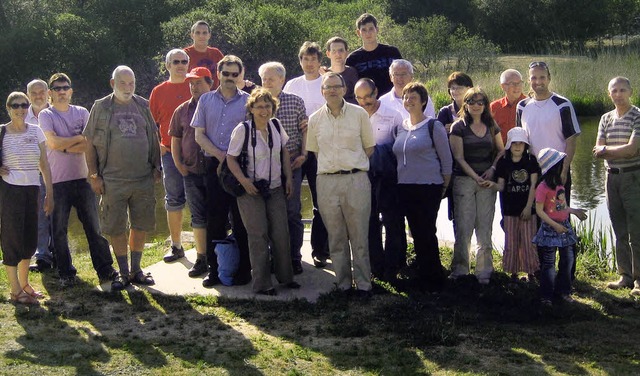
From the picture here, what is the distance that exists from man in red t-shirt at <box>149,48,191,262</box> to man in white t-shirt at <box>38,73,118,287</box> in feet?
2.58

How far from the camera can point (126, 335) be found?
20.1 ft

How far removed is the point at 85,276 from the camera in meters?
7.79

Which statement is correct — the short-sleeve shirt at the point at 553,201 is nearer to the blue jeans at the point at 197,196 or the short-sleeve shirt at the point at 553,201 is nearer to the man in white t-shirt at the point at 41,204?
the blue jeans at the point at 197,196

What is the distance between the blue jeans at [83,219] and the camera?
7414 millimetres

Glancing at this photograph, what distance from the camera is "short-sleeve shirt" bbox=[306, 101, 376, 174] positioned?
675 cm

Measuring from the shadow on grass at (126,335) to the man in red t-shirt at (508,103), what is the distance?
3079mm

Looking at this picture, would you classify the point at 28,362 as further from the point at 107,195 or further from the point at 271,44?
the point at 271,44

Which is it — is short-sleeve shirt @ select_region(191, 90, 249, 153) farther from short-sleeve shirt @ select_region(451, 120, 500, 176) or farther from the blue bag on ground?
short-sleeve shirt @ select_region(451, 120, 500, 176)

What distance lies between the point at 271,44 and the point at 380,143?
19.1 meters

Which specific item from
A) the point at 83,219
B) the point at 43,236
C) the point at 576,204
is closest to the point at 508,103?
the point at 83,219

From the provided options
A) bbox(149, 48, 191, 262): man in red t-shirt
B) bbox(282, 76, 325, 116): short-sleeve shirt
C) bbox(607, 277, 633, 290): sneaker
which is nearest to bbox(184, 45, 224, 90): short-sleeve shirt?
bbox(149, 48, 191, 262): man in red t-shirt

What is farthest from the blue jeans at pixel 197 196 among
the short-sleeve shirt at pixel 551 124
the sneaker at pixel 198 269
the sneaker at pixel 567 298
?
the sneaker at pixel 567 298

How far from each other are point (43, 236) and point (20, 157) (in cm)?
157

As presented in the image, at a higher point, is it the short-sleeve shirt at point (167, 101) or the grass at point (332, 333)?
the short-sleeve shirt at point (167, 101)
